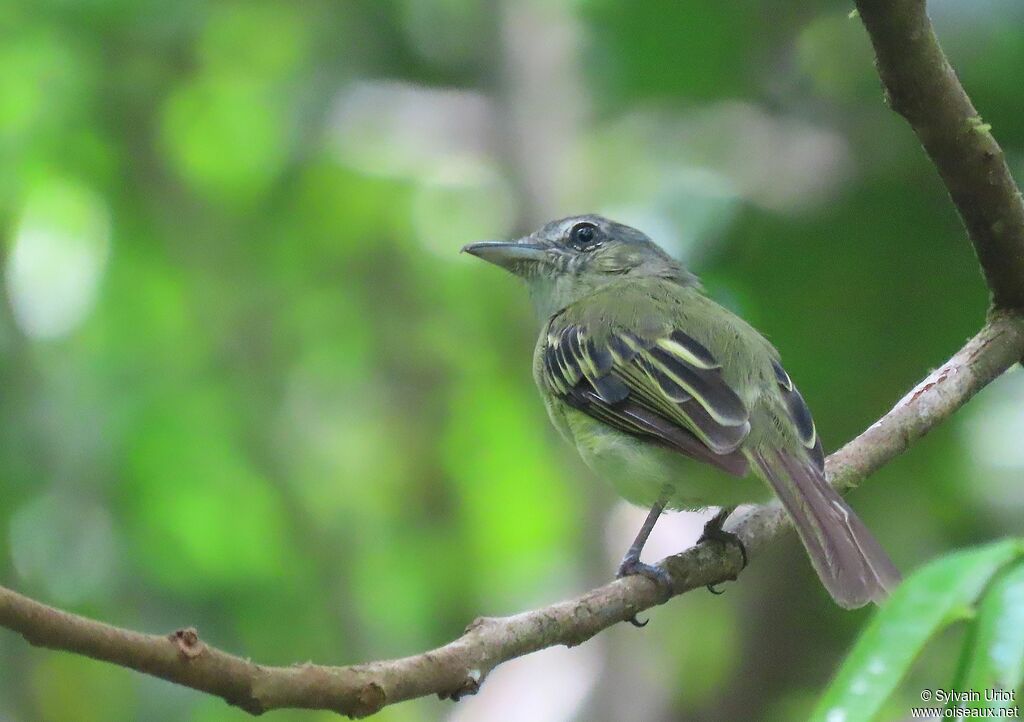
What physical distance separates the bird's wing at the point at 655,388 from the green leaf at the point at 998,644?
1837 mm

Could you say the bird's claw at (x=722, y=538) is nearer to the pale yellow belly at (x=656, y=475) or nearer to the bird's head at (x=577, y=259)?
the pale yellow belly at (x=656, y=475)

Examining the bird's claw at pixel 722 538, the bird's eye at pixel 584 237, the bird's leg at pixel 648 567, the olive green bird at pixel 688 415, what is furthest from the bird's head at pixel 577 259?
the bird's claw at pixel 722 538

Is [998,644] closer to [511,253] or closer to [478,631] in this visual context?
[478,631]

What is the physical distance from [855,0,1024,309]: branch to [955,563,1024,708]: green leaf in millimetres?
1624

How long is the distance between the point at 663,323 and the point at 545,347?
561 millimetres

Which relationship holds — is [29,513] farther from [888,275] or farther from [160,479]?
[888,275]

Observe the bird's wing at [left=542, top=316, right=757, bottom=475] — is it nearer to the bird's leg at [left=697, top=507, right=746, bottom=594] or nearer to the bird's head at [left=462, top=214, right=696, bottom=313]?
the bird's leg at [left=697, top=507, right=746, bottom=594]

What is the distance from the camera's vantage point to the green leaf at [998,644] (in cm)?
156

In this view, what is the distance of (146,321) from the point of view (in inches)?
262

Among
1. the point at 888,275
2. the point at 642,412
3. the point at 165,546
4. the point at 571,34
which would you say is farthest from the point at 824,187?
the point at 165,546

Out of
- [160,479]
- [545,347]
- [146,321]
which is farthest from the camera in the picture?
[146,321]

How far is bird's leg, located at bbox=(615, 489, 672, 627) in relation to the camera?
3.21 metres

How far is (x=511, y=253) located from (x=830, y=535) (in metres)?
2.43

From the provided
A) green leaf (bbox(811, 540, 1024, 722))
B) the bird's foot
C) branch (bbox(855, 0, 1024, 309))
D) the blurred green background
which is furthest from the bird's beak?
green leaf (bbox(811, 540, 1024, 722))
